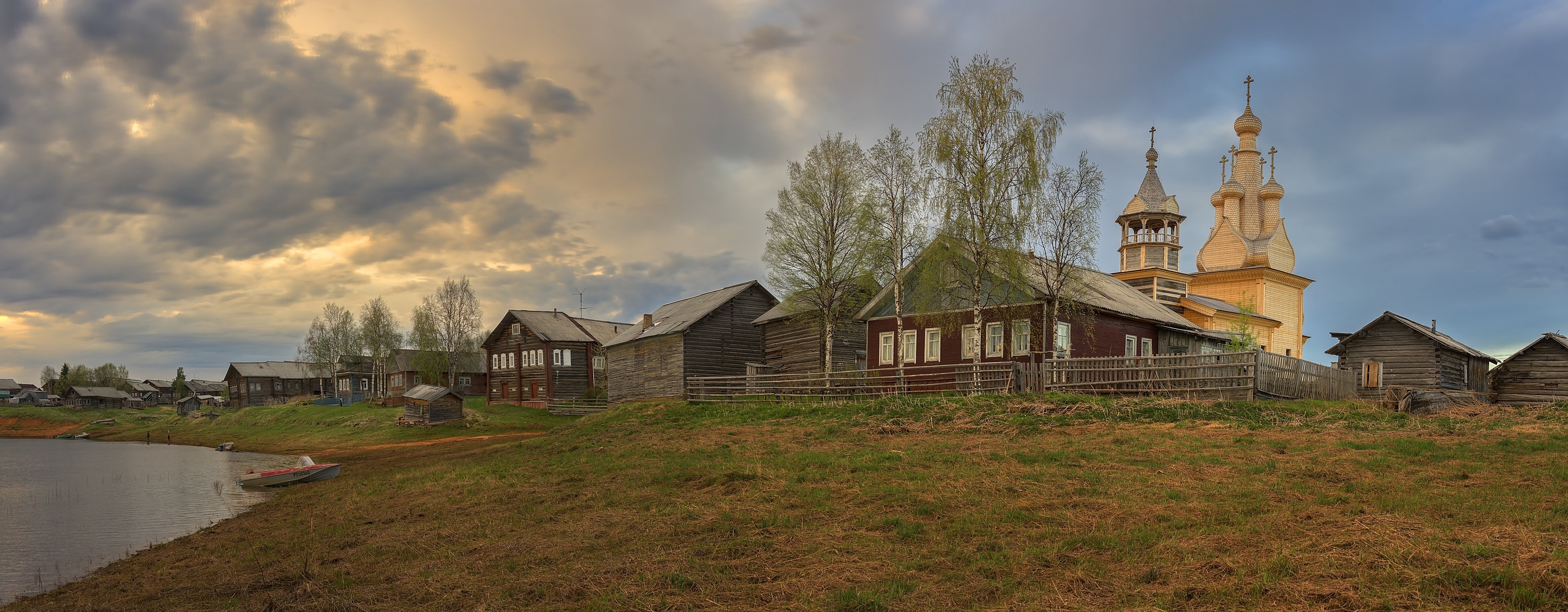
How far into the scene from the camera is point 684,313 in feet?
163

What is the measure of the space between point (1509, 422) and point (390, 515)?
22.1 m

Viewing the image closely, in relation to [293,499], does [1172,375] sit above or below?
above

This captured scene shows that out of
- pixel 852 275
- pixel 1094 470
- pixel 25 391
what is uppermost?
pixel 852 275

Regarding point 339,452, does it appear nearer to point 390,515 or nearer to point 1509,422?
point 390,515

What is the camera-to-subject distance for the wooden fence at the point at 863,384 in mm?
27719

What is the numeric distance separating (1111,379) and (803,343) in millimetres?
18150

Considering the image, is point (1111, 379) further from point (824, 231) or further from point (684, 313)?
point (684, 313)

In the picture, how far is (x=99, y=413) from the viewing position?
90.2 meters

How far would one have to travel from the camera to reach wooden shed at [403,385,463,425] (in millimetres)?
45250

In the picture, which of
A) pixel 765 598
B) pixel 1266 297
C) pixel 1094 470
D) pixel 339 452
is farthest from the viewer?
pixel 1266 297

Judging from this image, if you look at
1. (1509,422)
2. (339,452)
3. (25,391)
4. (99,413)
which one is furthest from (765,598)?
(25,391)

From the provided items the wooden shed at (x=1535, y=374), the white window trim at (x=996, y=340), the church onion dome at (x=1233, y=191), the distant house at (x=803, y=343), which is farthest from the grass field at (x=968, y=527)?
the church onion dome at (x=1233, y=191)

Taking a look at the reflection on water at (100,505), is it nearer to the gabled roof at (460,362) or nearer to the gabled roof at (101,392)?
the gabled roof at (460,362)

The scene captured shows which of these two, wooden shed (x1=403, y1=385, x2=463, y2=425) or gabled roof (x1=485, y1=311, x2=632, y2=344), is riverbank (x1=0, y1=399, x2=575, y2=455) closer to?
wooden shed (x1=403, y1=385, x2=463, y2=425)
